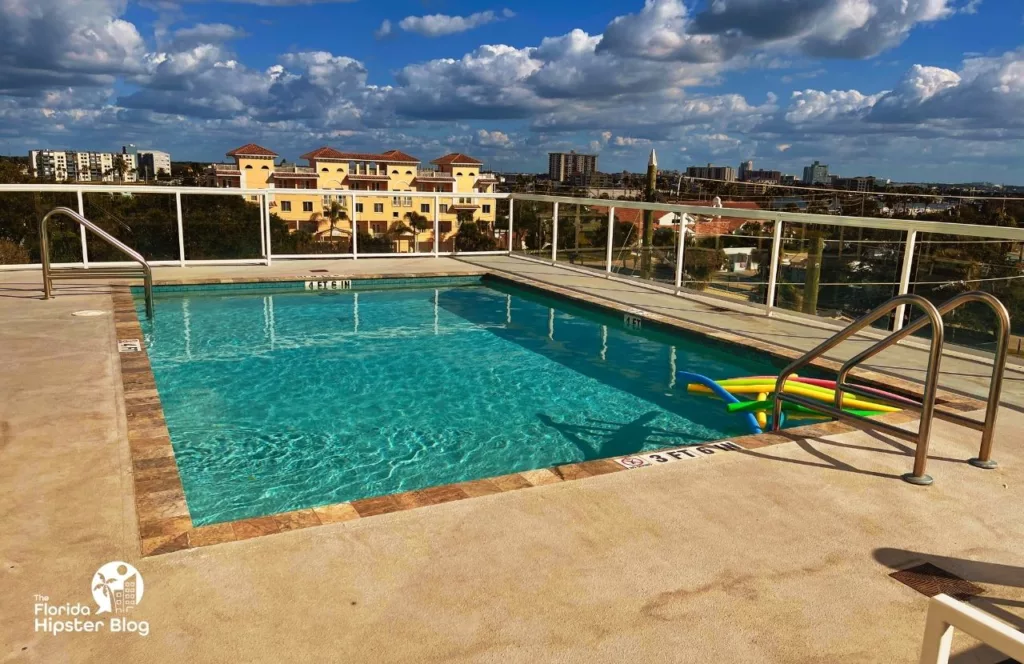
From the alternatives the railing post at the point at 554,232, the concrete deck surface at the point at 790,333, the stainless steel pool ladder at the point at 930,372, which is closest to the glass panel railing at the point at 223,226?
the concrete deck surface at the point at 790,333

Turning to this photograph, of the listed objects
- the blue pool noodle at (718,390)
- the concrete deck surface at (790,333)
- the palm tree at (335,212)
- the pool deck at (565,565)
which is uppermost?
the palm tree at (335,212)

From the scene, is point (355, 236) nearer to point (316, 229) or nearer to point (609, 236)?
point (316, 229)

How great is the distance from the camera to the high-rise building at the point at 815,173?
29.5 meters

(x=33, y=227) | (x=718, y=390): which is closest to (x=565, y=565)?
(x=718, y=390)

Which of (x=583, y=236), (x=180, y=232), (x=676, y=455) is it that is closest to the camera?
(x=676, y=455)

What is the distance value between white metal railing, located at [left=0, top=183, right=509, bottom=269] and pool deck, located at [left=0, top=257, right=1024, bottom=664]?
7.61 m

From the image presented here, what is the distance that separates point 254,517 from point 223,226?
918 centimetres

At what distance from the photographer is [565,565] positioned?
2545 mm

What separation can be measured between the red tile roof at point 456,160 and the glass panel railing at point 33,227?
3011 inches

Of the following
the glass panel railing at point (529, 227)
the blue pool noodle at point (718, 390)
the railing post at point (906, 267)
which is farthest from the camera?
the glass panel railing at point (529, 227)

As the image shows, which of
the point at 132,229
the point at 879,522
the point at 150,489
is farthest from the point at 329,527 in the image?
the point at 132,229

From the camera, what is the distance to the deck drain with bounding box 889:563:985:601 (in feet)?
7.95

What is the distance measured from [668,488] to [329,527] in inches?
58.8

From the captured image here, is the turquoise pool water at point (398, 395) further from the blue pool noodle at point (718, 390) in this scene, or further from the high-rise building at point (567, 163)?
the high-rise building at point (567, 163)
